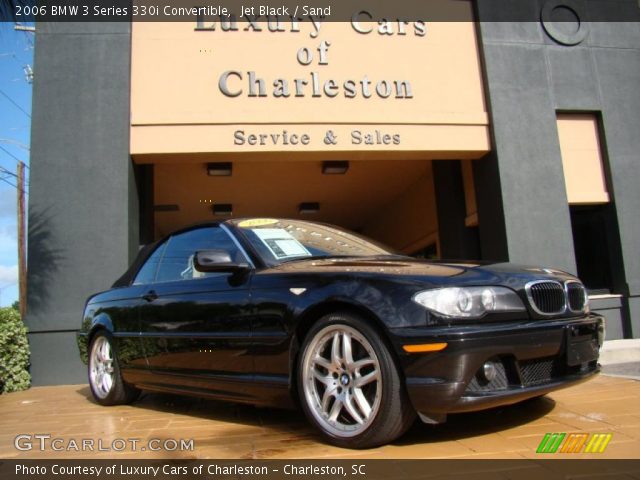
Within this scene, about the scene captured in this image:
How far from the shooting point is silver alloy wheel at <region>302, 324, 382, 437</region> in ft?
9.37

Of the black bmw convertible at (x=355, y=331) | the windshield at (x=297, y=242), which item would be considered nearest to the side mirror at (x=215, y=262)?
the black bmw convertible at (x=355, y=331)

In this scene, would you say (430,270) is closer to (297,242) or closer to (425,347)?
(425,347)

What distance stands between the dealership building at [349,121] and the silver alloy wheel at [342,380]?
4862 mm

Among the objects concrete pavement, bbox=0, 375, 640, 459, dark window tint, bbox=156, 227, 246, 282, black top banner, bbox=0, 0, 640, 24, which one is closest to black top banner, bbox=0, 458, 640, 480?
concrete pavement, bbox=0, 375, 640, 459

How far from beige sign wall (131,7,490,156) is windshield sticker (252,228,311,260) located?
4002 millimetres

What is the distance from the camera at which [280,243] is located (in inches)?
149

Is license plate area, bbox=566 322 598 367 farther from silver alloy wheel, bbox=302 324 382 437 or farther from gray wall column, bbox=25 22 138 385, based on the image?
gray wall column, bbox=25 22 138 385

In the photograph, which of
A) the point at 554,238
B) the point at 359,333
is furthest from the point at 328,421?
the point at 554,238

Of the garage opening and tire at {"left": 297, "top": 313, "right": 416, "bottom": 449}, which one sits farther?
the garage opening

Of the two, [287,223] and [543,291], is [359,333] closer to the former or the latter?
[543,291]

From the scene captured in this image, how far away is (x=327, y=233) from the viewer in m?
4.28

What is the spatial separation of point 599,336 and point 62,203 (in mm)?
6415

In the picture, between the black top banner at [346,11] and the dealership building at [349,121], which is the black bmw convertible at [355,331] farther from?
the black top banner at [346,11]
